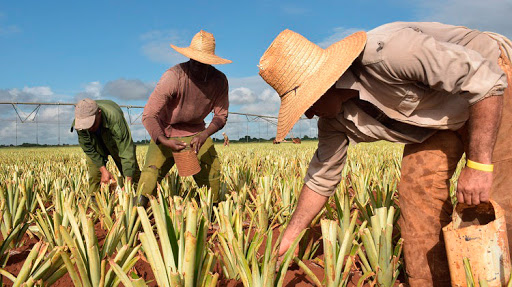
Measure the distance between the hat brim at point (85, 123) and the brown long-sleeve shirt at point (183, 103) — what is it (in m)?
0.69

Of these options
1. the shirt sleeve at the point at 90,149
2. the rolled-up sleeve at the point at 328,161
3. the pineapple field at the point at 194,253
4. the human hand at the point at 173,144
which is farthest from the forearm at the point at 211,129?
the rolled-up sleeve at the point at 328,161

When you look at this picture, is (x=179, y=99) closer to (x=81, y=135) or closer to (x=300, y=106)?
(x=81, y=135)

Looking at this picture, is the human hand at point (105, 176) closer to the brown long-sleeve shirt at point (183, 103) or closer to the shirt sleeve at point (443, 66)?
the brown long-sleeve shirt at point (183, 103)

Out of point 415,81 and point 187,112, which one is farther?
point 187,112

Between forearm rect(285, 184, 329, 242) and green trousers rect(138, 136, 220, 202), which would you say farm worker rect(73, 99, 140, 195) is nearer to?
green trousers rect(138, 136, 220, 202)

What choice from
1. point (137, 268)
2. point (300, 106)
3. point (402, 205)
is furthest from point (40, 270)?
point (402, 205)

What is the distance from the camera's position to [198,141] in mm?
3465

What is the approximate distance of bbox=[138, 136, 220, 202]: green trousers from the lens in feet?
11.5

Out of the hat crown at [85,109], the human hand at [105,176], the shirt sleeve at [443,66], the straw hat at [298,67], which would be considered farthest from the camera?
the human hand at [105,176]

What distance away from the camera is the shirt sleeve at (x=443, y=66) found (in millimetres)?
1497

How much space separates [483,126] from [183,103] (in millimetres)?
2585

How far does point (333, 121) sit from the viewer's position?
6.72 ft

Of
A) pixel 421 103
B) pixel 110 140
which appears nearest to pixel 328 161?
pixel 421 103

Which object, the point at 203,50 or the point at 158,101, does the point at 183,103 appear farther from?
the point at 203,50
